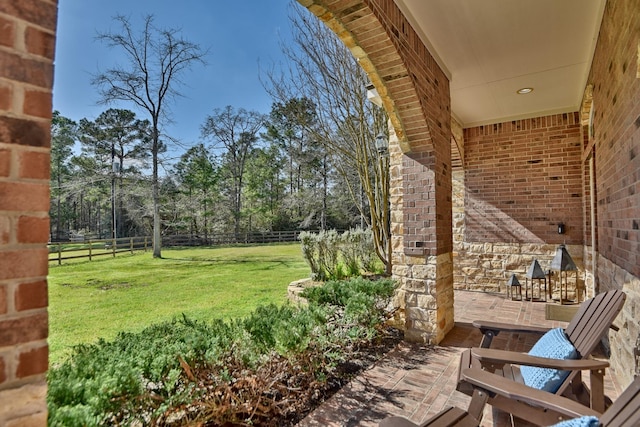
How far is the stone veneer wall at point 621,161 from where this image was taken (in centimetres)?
195

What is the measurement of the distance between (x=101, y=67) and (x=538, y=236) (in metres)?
15.1

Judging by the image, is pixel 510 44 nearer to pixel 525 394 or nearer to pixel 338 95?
pixel 338 95

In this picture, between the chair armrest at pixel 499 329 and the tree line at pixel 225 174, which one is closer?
the chair armrest at pixel 499 329

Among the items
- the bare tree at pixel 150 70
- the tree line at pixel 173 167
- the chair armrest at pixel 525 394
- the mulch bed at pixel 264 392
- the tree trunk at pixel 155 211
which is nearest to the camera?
the chair armrest at pixel 525 394

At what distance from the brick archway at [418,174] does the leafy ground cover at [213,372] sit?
0.71 m

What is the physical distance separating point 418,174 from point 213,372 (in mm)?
2585

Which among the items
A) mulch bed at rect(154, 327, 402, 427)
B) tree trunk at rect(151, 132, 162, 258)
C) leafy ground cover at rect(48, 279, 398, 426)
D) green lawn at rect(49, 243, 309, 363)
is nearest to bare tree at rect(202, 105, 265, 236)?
tree trunk at rect(151, 132, 162, 258)

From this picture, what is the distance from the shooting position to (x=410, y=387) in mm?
2449

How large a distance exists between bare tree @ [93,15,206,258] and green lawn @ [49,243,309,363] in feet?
12.6

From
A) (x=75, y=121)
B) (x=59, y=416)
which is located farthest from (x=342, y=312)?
(x=75, y=121)

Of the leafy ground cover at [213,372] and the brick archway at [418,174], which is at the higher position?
the brick archway at [418,174]

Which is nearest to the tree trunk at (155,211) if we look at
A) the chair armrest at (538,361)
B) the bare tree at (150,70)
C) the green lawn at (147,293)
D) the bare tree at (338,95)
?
the bare tree at (150,70)

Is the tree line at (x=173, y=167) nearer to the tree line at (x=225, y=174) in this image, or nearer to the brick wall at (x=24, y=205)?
the tree line at (x=225, y=174)

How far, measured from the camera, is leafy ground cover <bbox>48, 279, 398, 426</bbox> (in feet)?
4.86
